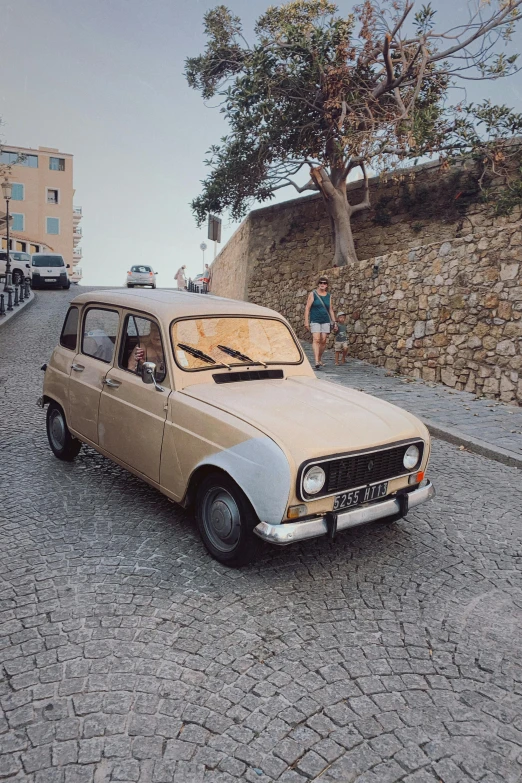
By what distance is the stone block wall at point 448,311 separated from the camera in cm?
884

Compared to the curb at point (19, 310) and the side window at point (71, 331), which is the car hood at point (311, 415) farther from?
the curb at point (19, 310)

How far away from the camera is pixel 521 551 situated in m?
3.87

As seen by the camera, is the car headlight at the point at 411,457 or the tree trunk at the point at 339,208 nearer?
the car headlight at the point at 411,457

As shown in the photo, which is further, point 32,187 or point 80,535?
point 32,187

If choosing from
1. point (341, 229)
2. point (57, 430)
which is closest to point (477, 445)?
point (57, 430)

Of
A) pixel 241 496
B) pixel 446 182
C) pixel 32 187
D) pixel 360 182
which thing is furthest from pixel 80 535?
pixel 32 187

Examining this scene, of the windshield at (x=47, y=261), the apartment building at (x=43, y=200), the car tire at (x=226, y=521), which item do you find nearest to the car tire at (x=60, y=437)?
the car tire at (x=226, y=521)

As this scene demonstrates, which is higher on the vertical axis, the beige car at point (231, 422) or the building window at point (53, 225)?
the building window at point (53, 225)

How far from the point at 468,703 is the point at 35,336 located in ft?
44.9

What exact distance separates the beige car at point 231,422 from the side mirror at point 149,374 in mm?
11

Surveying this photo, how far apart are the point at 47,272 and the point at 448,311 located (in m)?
22.1

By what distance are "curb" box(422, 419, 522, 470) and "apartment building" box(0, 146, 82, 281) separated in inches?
2087

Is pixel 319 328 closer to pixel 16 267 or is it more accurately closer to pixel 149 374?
pixel 149 374

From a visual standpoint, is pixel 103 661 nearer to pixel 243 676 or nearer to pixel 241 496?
pixel 243 676
